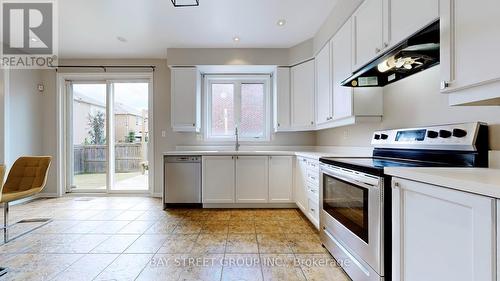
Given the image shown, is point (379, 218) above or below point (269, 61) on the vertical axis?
below

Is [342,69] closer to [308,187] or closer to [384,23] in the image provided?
[384,23]

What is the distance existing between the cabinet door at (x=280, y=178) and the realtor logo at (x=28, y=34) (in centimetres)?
345

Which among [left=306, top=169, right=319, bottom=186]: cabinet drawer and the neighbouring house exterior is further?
the neighbouring house exterior

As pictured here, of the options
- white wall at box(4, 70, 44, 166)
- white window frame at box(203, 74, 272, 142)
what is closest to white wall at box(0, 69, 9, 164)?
white wall at box(4, 70, 44, 166)

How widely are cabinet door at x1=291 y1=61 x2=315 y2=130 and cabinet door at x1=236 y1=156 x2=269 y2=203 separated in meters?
0.79

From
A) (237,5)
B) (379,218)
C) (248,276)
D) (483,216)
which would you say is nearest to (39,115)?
(237,5)

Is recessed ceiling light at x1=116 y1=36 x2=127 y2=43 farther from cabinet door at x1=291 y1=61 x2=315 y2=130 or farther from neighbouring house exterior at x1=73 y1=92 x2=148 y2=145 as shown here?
cabinet door at x1=291 y1=61 x2=315 y2=130

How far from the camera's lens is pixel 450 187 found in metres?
0.97

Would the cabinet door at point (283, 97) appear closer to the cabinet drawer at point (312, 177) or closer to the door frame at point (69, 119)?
the cabinet drawer at point (312, 177)

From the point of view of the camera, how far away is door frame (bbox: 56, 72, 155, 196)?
450 centimetres

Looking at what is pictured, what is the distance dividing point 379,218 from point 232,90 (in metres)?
3.52

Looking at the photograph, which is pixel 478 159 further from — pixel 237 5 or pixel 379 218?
pixel 237 5

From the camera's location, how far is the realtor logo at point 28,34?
2.97 meters

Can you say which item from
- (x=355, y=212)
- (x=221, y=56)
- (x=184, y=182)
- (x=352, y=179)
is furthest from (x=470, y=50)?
(x=184, y=182)
